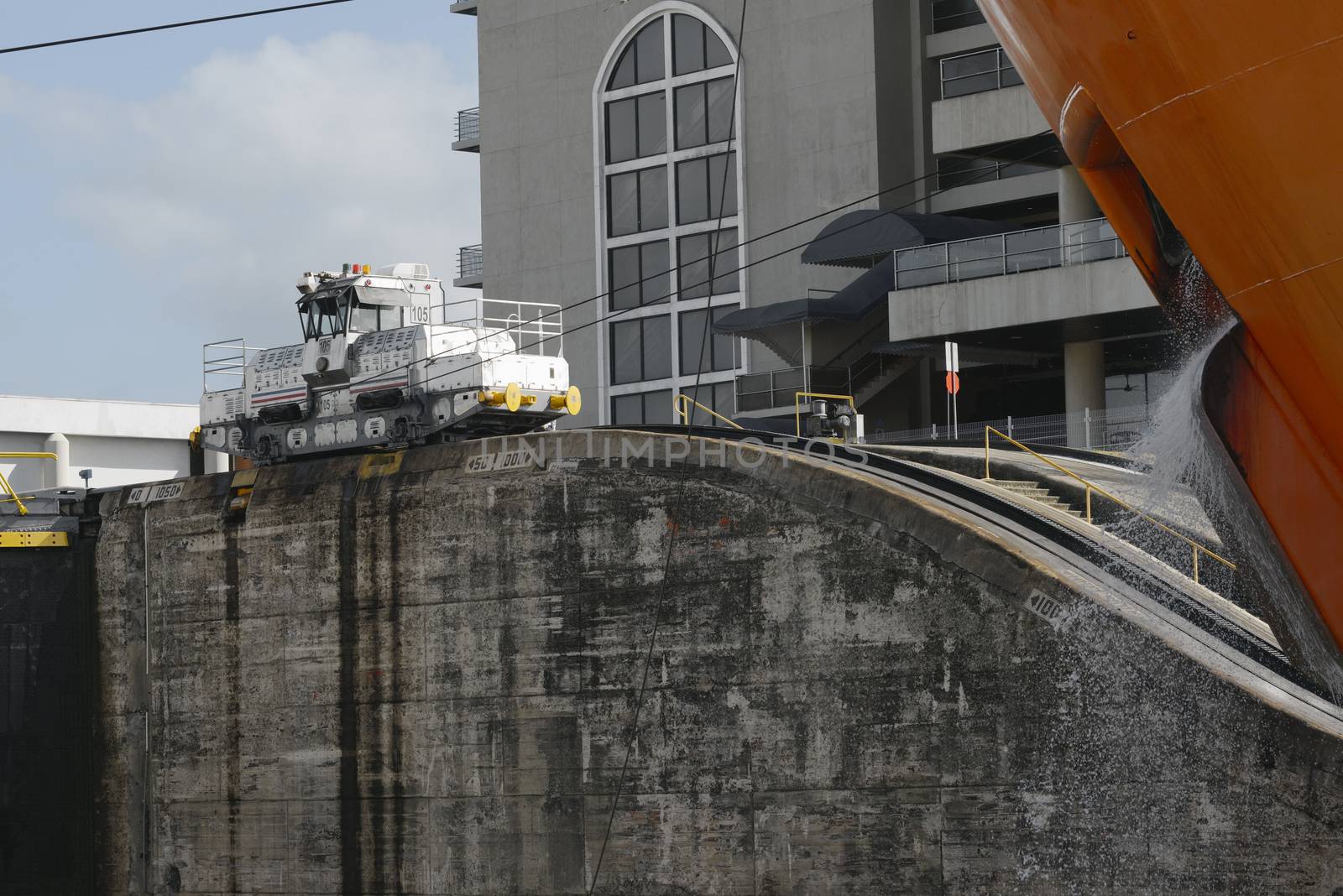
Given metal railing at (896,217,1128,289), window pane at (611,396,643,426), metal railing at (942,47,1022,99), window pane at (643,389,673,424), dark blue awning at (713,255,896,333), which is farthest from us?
window pane at (611,396,643,426)

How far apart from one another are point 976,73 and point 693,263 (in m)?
11.2

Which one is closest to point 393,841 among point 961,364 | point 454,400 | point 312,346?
point 454,400

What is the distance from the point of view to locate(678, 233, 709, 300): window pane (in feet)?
170

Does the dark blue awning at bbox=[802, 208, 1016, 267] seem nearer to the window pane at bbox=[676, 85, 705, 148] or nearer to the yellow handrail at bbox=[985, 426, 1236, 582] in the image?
the window pane at bbox=[676, 85, 705, 148]

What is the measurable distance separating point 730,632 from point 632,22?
A: 37.0m

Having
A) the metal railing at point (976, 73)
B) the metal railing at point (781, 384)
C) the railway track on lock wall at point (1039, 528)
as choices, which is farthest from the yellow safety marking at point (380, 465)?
the metal railing at point (976, 73)

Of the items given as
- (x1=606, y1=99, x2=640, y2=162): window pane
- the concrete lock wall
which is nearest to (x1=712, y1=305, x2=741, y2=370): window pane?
Answer: (x1=606, y1=99, x2=640, y2=162): window pane

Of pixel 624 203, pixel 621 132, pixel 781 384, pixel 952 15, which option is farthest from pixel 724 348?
pixel 952 15

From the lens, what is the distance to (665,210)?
5262 cm

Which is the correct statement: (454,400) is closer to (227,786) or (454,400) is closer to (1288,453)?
(227,786)

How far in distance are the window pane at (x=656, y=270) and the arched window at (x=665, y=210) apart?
42mm

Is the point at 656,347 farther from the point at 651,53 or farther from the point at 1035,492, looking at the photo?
the point at 1035,492

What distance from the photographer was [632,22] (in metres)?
52.8

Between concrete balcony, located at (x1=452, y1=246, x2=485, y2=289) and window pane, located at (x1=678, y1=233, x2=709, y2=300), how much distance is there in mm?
12944
